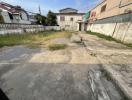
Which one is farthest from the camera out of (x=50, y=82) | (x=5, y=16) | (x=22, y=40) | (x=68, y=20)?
(x=68, y=20)

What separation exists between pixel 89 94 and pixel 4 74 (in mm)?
2848

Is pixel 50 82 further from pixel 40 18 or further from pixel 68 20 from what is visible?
pixel 68 20

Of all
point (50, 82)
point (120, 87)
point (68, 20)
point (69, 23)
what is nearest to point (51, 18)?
point (68, 20)

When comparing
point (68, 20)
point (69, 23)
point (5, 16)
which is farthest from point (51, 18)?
point (5, 16)

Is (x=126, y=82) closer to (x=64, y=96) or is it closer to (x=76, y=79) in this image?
(x=76, y=79)

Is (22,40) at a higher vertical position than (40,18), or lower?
lower

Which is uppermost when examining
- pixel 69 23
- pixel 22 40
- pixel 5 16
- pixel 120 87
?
pixel 5 16

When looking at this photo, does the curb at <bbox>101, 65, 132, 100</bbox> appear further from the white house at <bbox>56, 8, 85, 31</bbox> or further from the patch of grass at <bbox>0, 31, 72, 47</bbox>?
the white house at <bbox>56, 8, 85, 31</bbox>

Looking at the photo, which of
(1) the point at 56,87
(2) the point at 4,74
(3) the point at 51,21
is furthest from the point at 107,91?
(3) the point at 51,21

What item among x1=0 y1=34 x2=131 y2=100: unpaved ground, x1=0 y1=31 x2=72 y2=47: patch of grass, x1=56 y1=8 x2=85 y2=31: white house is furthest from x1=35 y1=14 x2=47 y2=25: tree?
x1=0 y1=34 x2=131 y2=100: unpaved ground

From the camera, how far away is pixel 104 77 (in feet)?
9.58

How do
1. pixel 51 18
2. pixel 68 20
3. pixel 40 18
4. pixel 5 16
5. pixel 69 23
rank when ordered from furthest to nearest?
pixel 69 23 → pixel 68 20 → pixel 51 18 → pixel 40 18 → pixel 5 16

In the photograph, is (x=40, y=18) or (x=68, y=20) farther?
(x=68, y=20)

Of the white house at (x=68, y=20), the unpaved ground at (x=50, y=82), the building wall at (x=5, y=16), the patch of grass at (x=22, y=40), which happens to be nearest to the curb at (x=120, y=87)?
the unpaved ground at (x=50, y=82)
